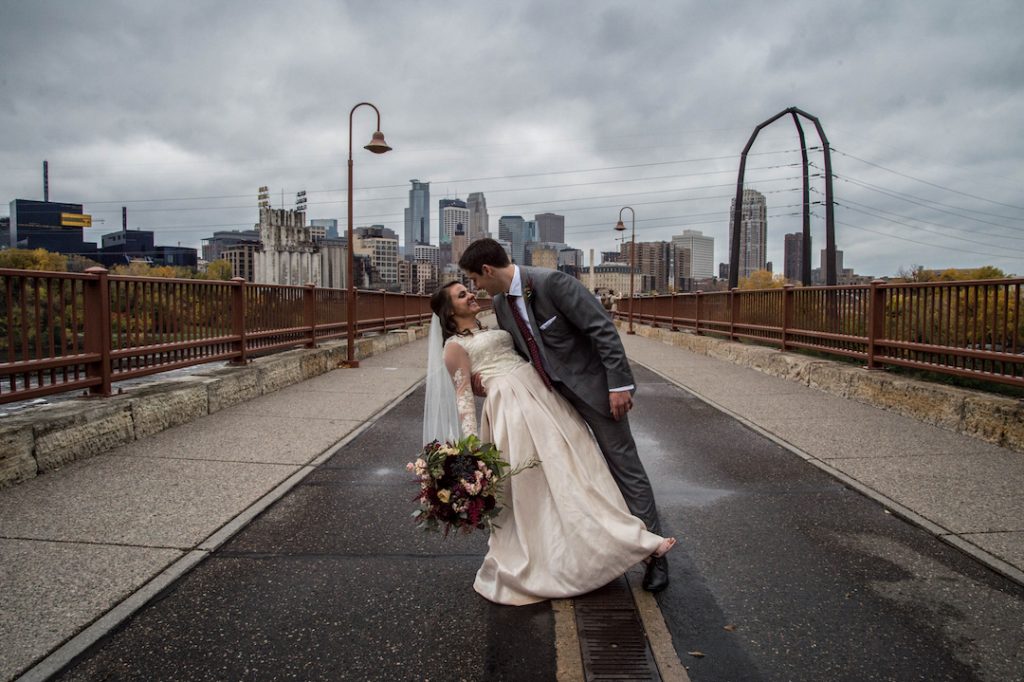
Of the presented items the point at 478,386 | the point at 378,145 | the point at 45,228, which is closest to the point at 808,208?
the point at 378,145

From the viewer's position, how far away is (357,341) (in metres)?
16.7

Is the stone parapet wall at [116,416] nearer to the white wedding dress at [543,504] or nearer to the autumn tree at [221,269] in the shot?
the white wedding dress at [543,504]

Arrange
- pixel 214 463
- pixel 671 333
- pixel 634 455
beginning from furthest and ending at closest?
pixel 671 333, pixel 214 463, pixel 634 455

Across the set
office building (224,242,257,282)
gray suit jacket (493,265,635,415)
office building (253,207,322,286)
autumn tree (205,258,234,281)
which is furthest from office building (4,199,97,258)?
gray suit jacket (493,265,635,415)

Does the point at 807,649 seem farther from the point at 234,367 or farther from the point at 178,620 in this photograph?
the point at 234,367

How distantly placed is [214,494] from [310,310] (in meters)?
8.94

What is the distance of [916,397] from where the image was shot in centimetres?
794

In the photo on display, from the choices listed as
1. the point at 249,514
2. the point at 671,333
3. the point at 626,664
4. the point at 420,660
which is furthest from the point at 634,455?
the point at 671,333

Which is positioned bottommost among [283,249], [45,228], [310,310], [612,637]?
[612,637]

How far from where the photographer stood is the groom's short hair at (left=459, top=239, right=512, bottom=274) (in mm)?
3574

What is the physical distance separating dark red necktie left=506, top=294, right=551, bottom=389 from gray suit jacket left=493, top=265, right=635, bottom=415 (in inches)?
1.2

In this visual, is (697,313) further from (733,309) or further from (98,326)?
(98,326)

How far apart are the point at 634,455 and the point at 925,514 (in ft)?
7.68

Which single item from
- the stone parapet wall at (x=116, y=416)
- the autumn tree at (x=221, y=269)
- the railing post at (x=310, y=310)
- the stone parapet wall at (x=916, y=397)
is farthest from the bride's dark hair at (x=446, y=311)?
the autumn tree at (x=221, y=269)
